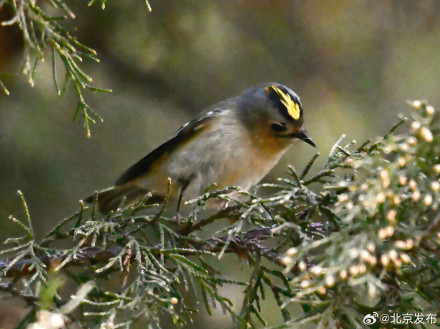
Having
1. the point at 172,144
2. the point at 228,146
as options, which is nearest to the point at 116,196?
the point at 172,144

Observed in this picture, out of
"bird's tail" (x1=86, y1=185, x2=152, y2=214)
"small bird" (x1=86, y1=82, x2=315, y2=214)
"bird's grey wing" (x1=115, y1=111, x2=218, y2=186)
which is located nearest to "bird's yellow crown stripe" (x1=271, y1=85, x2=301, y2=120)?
"small bird" (x1=86, y1=82, x2=315, y2=214)

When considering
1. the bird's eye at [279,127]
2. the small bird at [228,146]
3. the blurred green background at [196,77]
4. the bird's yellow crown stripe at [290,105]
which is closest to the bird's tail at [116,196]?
the small bird at [228,146]

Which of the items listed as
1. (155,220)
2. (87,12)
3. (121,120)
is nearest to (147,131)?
(121,120)

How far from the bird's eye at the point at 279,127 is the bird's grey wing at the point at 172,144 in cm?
36

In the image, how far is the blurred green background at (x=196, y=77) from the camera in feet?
11.9

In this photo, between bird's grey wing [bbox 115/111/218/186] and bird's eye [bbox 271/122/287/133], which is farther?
bird's grey wing [bbox 115/111/218/186]

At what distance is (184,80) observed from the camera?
3.98 meters

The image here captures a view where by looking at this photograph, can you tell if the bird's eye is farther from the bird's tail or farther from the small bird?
the bird's tail

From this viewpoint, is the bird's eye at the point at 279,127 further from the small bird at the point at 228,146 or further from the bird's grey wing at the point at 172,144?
the bird's grey wing at the point at 172,144

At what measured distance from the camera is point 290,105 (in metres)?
3.03

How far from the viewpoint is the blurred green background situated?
364 centimetres

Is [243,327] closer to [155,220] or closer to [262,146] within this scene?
[155,220]

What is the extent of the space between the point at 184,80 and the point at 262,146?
1.03m

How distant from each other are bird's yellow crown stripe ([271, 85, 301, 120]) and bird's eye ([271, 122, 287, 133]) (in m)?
0.08
